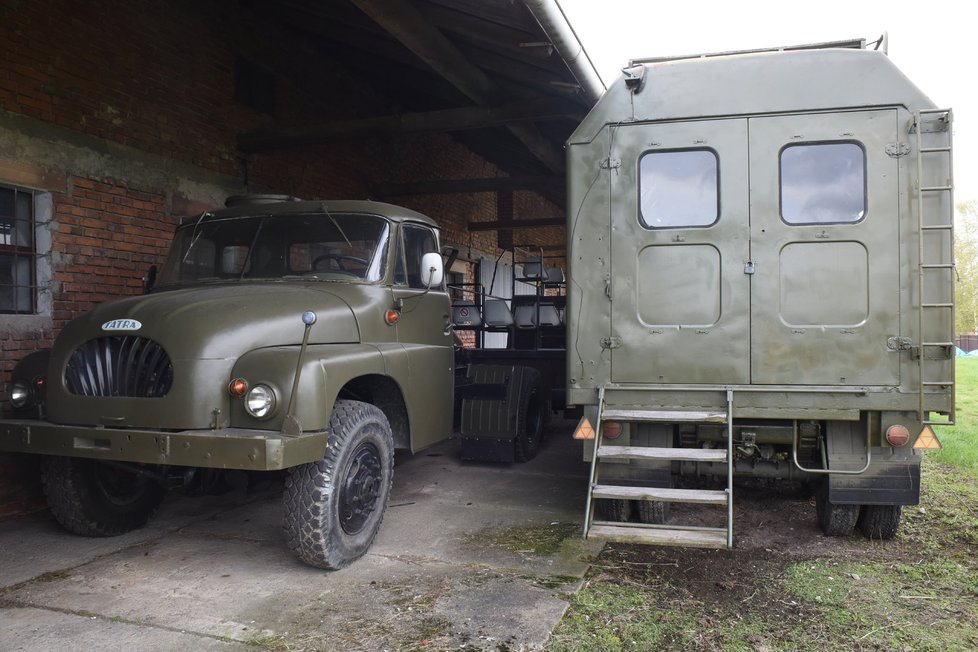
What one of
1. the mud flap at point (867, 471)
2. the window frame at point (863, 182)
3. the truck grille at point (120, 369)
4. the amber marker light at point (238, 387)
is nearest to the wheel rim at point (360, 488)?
the amber marker light at point (238, 387)

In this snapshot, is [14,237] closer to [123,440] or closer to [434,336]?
[123,440]

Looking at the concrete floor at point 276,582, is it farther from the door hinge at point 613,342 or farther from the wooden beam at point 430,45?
the wooden beam at point 430,45

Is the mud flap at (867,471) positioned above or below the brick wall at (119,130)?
below

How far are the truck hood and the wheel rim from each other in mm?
742

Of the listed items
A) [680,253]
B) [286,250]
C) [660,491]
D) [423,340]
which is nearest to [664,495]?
[660,491]

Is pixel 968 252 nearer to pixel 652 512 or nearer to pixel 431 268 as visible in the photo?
pixel 652 512

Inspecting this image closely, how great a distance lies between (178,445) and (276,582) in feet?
3.27

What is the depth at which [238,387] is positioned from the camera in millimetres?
3705

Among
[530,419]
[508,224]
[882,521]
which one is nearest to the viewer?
[882,521]

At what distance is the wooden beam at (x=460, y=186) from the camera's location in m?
10.2

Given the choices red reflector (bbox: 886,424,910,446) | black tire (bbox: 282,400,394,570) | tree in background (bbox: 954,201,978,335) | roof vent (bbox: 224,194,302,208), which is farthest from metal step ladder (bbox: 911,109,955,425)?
tree in background (bbox: 954,201,978,335)

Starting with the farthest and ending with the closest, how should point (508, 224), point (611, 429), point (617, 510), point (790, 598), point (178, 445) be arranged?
point (508, 224)
point (617, 510)
point (611, 429)
point (790, 598)
point (178, 445)

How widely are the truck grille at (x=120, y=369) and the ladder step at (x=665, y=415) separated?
8.63 ft

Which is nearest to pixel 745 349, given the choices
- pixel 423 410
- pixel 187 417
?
pixel 423 410
